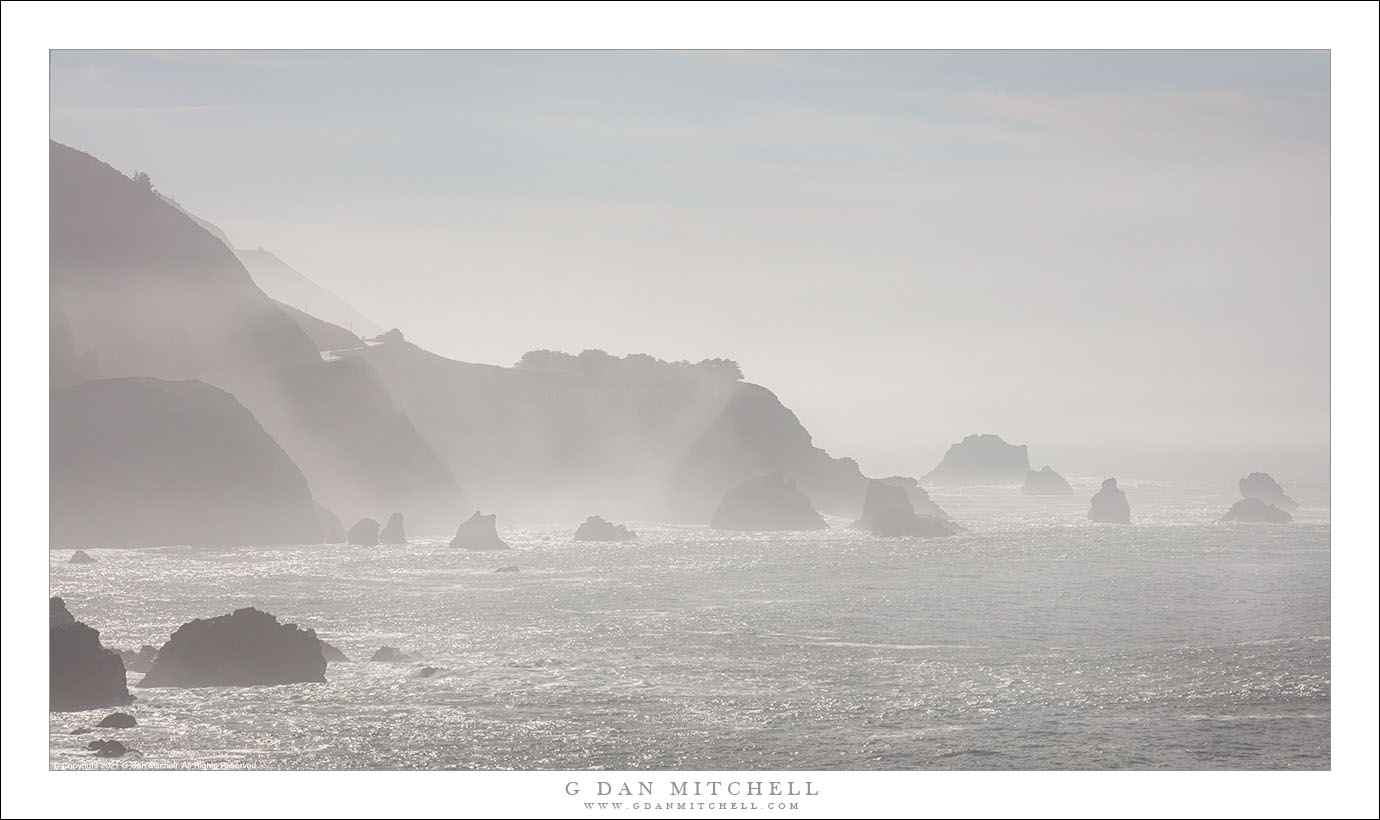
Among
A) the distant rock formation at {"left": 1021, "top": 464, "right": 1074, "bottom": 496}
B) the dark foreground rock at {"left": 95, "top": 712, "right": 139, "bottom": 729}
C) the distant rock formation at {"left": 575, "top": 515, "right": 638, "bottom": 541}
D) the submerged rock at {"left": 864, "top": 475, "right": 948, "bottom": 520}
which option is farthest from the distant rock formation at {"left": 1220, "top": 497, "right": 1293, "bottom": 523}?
the dark foreground rock at {"left": 95, "top": 712, "right": 139, "bottom": 729}

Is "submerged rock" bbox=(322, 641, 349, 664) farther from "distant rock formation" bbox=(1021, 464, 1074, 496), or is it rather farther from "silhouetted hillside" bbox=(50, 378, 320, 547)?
"distant rock formation" bbox=(1021, 464, 1074, 496)

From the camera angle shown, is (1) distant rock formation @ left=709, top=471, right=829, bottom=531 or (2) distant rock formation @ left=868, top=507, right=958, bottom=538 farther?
(2) distant rock formation @ left=868, top=507, right=958, bottom=538

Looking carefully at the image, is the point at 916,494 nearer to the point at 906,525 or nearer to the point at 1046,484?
the point at 1046,484

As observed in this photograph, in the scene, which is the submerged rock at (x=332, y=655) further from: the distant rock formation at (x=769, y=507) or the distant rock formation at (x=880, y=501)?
the distant rock formation at (x=880, y=501)

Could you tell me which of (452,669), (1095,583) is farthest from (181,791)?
(1095,583)

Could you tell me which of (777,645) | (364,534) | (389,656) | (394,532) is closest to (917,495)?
(777,645)

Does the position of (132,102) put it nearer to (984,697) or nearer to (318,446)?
(318,446)
